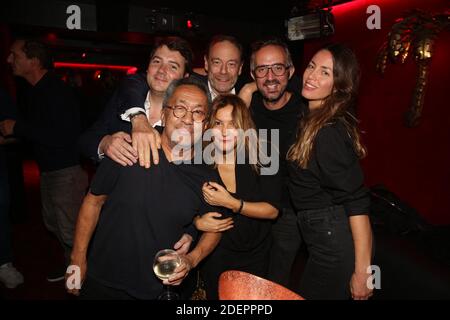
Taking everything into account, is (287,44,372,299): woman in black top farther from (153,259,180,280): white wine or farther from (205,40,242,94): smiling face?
(153,259,180,280): white wine

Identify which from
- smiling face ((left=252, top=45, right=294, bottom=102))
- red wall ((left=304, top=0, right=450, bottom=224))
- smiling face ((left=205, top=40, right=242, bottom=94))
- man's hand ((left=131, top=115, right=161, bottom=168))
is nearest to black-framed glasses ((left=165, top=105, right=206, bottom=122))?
man's hand ((left=131, top=115, right=161, bottom=168))

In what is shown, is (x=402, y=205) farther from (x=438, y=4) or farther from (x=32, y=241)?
(x=32, y=241)

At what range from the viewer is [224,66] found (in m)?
2.49

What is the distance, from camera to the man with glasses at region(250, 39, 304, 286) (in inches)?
87.9

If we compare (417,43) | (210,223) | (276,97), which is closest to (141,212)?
(210,223)

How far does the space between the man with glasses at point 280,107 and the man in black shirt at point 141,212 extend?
745mm

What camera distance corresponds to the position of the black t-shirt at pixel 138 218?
1518 millimetres

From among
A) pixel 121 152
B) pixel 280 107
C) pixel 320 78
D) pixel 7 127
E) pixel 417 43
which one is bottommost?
pixel 121 152

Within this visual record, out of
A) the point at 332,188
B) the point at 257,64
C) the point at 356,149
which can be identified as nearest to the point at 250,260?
the point at 332,188

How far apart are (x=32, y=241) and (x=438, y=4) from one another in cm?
573

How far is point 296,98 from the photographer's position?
2361 millimetres

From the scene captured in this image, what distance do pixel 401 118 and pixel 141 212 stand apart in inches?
154

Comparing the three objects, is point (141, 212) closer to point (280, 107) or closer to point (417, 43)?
point (280, 107)

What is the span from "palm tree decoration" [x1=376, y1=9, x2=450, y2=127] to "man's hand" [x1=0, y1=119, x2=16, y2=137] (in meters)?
4.21
